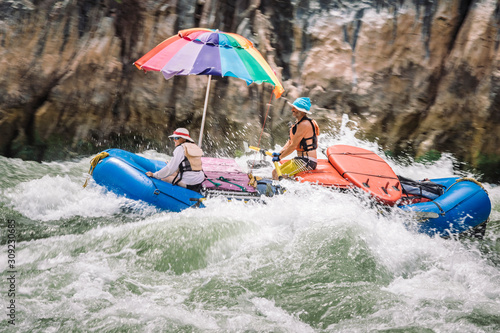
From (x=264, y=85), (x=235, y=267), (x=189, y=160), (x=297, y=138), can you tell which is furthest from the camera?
(x=264, y=85)

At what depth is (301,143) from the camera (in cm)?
616

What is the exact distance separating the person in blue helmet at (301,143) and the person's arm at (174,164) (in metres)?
1.32

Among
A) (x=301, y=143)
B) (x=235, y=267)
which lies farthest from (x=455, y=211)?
(x=235, y=267)

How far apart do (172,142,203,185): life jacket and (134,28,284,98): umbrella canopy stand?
90cm

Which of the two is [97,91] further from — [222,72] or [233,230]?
[233,230]

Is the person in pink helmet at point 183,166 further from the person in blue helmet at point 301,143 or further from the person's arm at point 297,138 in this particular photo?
the person's arm at point 297,138

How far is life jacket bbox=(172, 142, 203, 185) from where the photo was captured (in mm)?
5535

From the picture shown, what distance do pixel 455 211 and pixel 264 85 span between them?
5.15m

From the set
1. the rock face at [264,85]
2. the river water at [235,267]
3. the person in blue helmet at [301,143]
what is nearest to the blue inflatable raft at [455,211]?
the river water at [235,267]

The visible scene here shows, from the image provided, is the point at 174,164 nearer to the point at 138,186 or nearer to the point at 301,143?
the point at 138,186

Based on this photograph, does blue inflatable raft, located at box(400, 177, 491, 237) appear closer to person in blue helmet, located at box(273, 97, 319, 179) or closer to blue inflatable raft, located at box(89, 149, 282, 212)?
person in blue helmet, located at box(273, 97, 319, 179)

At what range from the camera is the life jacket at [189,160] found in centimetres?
554

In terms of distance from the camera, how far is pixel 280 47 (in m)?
9.80

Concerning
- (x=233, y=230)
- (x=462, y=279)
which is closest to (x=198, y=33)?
(x=233, y=230)
